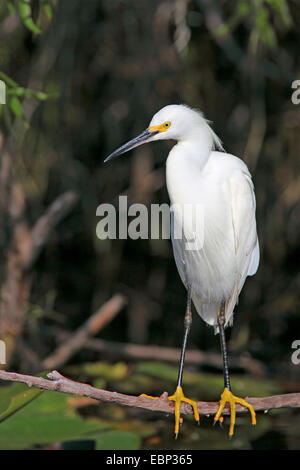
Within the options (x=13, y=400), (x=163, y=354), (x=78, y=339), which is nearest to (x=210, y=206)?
(x=13, y=400)

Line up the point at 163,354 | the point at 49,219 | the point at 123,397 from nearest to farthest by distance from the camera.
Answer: the point at 123,397
the point at 49,219
the point at 163,354

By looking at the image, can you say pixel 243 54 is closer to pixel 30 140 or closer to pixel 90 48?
pixel 90 48

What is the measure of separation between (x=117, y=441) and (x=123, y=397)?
79cm

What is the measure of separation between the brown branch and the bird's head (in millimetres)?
631

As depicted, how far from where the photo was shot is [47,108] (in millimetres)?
3262

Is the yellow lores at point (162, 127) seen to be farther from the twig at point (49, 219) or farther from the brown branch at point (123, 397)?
the twig at point (49, 219)

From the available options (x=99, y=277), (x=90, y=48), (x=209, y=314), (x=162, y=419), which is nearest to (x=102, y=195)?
(x=99, y=277)

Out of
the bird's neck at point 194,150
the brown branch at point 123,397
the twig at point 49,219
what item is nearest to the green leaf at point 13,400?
the brown branch at point 123,397

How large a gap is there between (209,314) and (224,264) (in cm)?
21

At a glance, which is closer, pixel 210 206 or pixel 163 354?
pixel 210 206

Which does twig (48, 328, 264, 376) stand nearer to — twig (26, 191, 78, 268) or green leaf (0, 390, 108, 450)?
twig (26, 191, 78, 268)

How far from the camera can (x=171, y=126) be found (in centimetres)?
180

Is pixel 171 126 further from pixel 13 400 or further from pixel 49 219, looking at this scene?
pixel 49 219

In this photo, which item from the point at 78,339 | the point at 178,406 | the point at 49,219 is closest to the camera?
the point at 178,406
